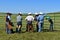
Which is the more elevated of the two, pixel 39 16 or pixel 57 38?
pixel 39 16

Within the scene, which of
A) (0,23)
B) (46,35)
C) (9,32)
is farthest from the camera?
(0,23)

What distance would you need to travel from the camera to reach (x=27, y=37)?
42.9 feet

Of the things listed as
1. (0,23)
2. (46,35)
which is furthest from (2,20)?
(46,35)

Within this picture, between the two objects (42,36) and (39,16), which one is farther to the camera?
(39,16)

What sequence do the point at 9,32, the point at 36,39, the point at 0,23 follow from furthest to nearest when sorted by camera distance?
1. the point at 0,23
2. the point at 9,32
3. the point at 36,39

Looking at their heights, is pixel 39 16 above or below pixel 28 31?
above

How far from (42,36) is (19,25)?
2374 millimetres

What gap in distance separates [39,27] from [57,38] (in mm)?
2612

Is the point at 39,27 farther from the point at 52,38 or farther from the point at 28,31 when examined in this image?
the point at 52,38

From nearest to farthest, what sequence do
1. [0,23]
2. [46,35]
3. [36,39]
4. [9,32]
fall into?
[36,39] → [46,35] → [9,32] → [0,23]

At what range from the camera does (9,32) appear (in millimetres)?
14859

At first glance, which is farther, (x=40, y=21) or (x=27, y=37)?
(x=40, y=21)

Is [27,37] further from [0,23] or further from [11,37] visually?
[0,23]

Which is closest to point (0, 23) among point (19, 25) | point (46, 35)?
point (19, 25)
